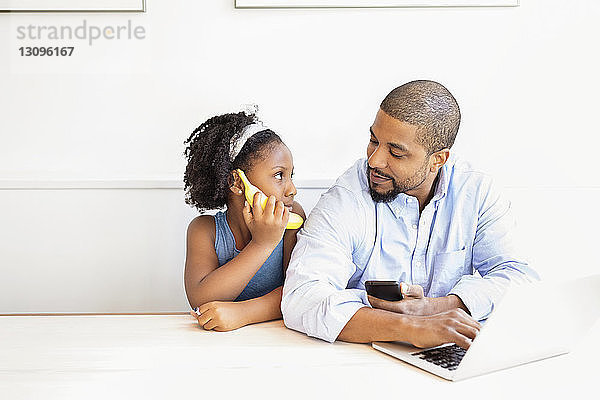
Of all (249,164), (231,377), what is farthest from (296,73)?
(231,377)

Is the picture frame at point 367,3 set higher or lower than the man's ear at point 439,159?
higher

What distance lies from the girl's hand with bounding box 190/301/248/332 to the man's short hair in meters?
0.56

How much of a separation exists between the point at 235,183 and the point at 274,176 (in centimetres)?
10

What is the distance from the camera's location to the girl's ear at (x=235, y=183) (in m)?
1.59

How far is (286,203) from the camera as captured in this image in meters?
1.58

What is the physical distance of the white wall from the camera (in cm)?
179

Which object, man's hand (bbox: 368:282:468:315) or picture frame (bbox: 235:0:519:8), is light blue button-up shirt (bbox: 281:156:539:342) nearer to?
man's hand (bbox: 368:282:468:315)

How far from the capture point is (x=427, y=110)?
1.42 meters

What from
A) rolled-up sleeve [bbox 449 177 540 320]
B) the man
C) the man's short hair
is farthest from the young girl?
rolled-up sleeve [bbox 449 177 540 320]

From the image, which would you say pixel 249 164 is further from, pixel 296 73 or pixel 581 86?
pixel 581 86

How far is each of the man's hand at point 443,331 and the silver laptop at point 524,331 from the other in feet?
0.07

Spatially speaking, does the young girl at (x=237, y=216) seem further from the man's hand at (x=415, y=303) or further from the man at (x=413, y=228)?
the man's hand at (x=415, y=303)

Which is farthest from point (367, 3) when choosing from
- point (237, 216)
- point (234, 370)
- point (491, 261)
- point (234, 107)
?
point (234, 370)

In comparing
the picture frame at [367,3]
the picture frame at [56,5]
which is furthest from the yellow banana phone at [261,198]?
the picture frame at [56,5]
